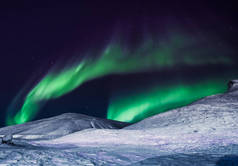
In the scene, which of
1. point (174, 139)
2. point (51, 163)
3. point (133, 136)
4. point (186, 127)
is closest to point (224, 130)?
point (186, 127)

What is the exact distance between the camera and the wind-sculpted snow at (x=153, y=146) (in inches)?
143

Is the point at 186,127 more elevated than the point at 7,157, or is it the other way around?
the point at 186,127

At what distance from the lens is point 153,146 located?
5621 mm

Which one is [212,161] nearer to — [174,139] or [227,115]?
[174,139]

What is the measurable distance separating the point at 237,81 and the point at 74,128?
18.9 m

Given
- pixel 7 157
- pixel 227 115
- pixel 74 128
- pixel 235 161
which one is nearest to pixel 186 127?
pixel 227 115

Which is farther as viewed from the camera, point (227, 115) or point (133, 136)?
point (227, 115)

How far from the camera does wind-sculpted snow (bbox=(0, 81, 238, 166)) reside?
11.9 ft

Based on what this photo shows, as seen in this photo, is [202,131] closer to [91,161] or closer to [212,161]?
[212,161]

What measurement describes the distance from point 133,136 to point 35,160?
4.27 meters

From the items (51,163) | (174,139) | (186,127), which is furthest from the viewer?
(186,127)

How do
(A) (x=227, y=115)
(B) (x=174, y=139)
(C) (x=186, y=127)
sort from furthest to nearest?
1. (A) (x=227, y=115)
2. (C) (x=186, y=127)
3. (B) (x=174, y=139)

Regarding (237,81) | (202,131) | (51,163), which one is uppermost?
(237,81)

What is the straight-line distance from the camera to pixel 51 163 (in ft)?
11.0
